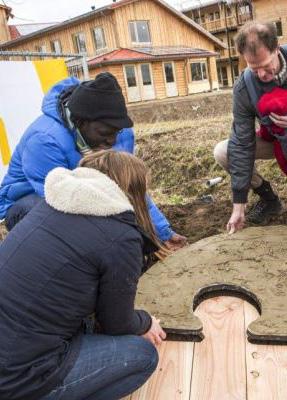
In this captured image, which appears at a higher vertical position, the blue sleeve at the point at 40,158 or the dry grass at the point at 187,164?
the blue sleeve at the point at 40,158

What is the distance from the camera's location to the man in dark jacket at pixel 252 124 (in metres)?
2.64

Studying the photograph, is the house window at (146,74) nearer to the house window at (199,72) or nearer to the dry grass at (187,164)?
the house window at (199,72)

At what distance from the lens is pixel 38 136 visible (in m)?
2.65

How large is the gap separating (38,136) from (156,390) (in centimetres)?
155

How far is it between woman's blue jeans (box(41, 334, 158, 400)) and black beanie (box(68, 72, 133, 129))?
1.07m

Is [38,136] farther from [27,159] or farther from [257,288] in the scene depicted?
[257,288]

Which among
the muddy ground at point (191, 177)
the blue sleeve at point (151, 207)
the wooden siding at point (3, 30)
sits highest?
the wooden siding at point (3, 30)

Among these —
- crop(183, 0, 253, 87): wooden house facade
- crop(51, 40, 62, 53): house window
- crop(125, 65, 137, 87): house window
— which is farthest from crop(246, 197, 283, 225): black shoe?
crop(183, 0, 253, 87): wooden house facade

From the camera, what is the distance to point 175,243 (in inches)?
129

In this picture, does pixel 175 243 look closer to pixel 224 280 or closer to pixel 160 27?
pixel 224 280

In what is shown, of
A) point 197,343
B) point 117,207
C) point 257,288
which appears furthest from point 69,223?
point 257,288

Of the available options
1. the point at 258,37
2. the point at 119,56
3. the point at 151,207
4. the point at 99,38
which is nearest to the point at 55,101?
the point at 151,207

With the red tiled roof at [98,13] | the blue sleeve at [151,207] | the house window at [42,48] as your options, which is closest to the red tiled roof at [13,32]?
the red tiled roof at [98,13]

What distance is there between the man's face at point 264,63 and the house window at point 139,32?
66.7ft
